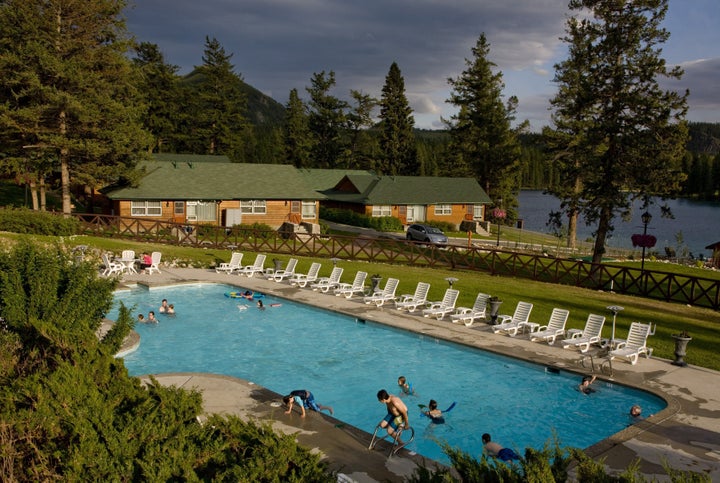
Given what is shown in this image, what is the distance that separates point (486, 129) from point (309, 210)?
27485 mm

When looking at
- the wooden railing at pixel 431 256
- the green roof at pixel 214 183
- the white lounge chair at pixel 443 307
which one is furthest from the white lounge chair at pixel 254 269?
the green roof at pixel 214 183

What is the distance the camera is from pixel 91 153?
4028 cm

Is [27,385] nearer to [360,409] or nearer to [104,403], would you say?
[104,403]

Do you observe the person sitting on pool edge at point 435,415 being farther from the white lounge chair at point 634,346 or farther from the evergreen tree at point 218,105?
the evergreen tree at point 218,105

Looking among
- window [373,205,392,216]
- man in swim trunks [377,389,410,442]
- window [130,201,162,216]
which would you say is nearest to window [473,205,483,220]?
window [373,205,392,216]

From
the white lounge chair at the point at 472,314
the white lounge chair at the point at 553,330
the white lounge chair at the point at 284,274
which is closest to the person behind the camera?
the white lounge chair at the point at 553,330

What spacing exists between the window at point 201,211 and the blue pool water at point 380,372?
75.2ft

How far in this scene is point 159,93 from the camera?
76250mm

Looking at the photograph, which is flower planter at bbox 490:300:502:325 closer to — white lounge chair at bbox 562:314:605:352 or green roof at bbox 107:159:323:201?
white lounge chair at bbox 562:314:605:352

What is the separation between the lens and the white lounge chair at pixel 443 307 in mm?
21978

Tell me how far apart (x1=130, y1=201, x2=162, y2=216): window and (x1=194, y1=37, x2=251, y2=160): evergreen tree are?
38616mm

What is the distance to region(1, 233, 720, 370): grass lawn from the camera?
1984 centimetres

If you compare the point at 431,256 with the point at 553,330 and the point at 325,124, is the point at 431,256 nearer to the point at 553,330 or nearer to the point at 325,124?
the point at 553,330

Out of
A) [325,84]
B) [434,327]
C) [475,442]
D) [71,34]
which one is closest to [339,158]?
[325,84]
